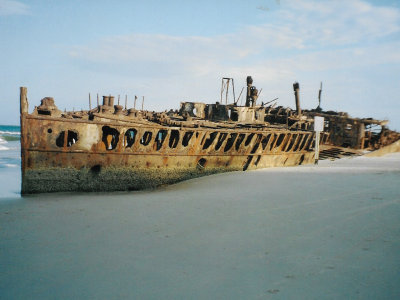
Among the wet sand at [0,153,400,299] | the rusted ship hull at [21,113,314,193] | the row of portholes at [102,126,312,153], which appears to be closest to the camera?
the wet sand at [0,153,400,299]

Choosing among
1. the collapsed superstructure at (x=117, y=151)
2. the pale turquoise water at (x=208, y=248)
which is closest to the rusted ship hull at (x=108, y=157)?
the collapsed superstructure at (x=117, y=151)

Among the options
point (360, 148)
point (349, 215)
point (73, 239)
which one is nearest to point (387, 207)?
point (349, 215)

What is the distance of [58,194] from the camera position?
7891 millimetres

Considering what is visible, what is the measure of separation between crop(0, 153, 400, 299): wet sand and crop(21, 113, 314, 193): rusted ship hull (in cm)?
179

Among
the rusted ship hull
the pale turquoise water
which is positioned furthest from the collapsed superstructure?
the pale turquoise water

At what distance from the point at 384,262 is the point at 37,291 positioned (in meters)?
3.14

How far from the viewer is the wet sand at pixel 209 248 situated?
2.76 metres

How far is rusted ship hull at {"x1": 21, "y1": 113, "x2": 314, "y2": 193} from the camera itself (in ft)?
25.7

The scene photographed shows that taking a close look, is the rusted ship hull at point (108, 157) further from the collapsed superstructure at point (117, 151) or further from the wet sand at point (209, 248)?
the wet sand at point (209, 248)

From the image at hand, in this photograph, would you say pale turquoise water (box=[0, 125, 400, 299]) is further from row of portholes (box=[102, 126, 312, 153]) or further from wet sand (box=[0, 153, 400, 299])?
row of portholes (box=[102, 126, 312, 153])

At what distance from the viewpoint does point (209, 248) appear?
369cm

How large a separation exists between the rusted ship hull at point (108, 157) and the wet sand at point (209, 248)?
70.4 inches

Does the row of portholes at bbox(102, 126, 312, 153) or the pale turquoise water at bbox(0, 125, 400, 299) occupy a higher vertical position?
the row of portholes at bbox(102, 126, 312, 153)

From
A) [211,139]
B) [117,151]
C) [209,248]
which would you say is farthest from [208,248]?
[211,139]
